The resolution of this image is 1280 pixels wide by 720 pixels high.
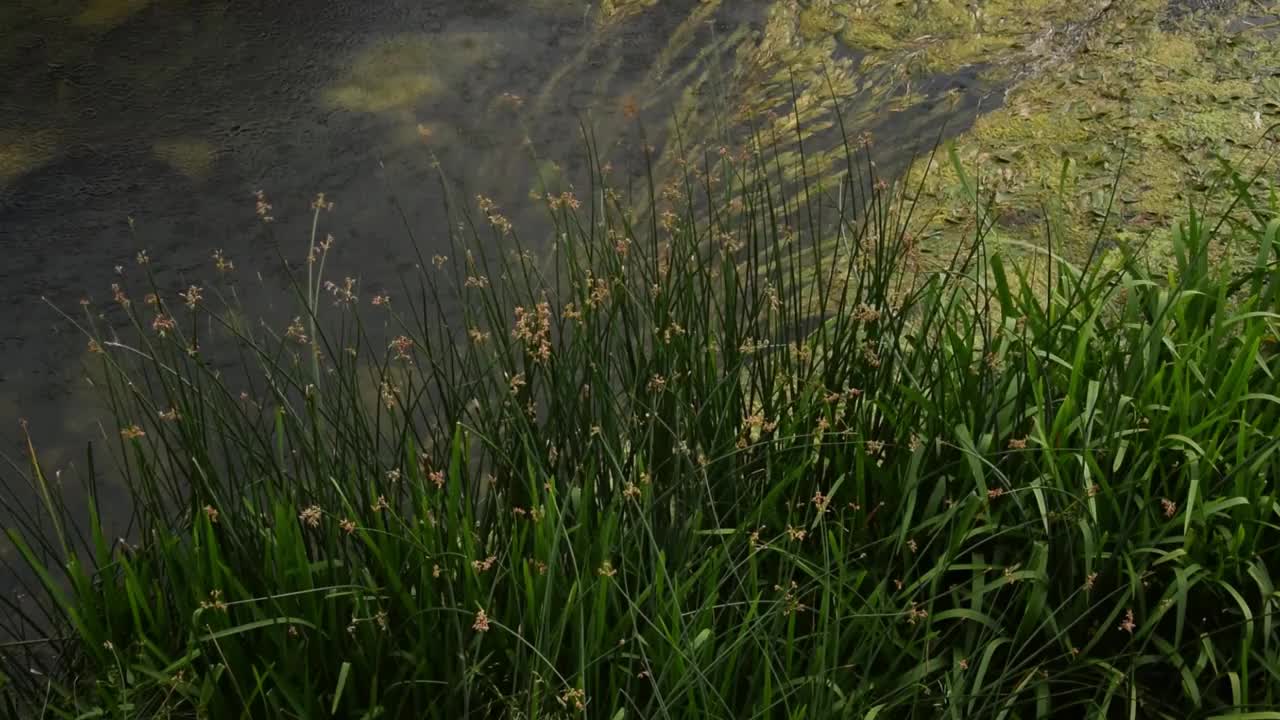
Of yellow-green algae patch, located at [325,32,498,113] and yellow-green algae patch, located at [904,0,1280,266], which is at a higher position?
yellow-green algae patch, located at [325,32,498,113]

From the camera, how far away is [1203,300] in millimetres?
2486

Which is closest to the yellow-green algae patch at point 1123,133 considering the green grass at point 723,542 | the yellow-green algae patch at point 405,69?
the green grass at point 723,542

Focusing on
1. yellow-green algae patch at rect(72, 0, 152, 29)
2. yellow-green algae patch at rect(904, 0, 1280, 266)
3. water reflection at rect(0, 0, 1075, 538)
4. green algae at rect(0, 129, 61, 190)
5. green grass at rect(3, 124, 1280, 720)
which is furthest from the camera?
yellow-green algae patch at rect(72, 0, 152, 29)

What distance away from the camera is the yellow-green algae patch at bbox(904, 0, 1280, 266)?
3605 mm

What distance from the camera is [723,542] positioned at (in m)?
1.91

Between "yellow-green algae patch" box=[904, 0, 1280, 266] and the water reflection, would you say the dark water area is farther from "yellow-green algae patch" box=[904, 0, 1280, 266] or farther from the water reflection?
"yellow-green algae patch" box=[904, 0, 1280, 266]

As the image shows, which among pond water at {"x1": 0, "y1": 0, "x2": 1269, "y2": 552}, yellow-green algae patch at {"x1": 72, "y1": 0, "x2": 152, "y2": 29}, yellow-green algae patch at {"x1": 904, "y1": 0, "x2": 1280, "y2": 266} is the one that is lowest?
yellow-green algae patch at {"x1": 904, "y1": 0, "x2": 1280, "y2": 266}

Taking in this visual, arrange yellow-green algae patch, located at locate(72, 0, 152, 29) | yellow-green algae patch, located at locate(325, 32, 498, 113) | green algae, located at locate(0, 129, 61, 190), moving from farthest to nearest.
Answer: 1. yellow-green algae patch, located at locate(72, 0, 152, 29)
2. yellow-green algae patch, located at locate(325, 32, 498, 113)
3. green algae, located at locate(0, 129, 61, 190)

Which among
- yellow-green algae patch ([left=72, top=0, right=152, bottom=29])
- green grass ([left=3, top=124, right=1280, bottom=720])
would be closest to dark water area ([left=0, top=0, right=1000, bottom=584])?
yellow-green algae patch ([left=72, top=0, right=152, bottom=29])

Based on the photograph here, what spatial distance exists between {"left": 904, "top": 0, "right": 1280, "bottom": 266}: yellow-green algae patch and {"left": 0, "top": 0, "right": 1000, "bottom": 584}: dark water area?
20 centimetres

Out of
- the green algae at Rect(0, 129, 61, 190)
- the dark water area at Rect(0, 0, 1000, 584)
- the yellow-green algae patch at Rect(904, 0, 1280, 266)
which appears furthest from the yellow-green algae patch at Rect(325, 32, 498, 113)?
the yellow-green algae patch at Rect(904, 0, 1280, 266)

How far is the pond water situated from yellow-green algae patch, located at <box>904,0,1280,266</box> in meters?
0.14

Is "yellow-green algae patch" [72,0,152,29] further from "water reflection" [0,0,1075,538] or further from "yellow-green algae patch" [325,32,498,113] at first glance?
"yellow-green algae patch" [325,32,498,113]

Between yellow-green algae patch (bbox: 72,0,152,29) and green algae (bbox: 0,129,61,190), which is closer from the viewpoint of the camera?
green algae (bbox: 0,129,61,190)
